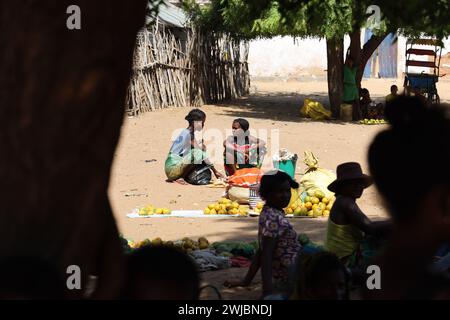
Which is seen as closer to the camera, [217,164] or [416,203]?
[416,203]

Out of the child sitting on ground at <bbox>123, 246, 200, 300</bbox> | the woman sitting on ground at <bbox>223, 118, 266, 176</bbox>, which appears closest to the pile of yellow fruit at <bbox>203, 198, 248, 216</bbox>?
the woman sitting on ground at <bbox>223, 118, 266, 176</bbox>

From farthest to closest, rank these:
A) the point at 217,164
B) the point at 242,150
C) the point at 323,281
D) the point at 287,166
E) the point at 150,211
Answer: the point at 217,164
the point at 242,150
the point at 287,166
the point at 150,211
the point at 323,281

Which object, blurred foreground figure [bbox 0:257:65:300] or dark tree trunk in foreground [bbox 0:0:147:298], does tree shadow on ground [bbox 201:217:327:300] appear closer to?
dark tree trunk in foreground [bbox 0:0:147:298]

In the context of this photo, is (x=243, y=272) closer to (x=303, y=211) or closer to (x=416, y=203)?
(x=303, y=211)

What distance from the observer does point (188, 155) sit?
1291 centimetres

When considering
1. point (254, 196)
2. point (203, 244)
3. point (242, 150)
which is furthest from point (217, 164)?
Result: point (203, 244)

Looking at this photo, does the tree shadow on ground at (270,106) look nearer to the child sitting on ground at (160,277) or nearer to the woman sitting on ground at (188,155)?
the woman sitting on ground at (188,155)

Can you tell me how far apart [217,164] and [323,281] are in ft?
34.3

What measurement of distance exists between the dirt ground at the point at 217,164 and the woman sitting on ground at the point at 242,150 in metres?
0.51

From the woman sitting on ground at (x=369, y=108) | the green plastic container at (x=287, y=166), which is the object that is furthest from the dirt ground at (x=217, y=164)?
the woman sitting on ground at (x=369, y=108)

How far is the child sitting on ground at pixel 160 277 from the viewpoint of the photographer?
3.25m

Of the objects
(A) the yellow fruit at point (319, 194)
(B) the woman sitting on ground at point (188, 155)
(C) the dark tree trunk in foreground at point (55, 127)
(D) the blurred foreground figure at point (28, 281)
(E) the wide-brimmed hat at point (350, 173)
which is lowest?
(A) the yellow fruit at point (319, 194)

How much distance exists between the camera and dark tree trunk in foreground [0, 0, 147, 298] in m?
2.94

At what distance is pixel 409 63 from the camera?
25.0 m
